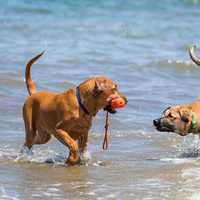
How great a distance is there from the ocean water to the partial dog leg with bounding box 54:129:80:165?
0.12 meters

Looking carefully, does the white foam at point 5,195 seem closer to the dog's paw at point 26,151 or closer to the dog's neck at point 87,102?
the dog's neck at point 87,102

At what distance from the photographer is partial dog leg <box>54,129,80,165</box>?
25.8 feet

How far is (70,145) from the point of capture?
7.87 m

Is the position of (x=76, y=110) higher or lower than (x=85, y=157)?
higher

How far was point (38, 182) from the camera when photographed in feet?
23.8

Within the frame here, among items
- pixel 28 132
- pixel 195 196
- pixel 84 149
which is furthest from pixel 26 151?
pixel 195 196

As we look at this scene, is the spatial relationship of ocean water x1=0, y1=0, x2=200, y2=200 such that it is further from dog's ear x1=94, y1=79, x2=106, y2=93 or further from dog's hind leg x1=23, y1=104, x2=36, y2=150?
dog's ear x1=94, y1=79, x2=106, y2=93

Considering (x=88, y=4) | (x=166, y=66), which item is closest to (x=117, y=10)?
(x=88, y=4)

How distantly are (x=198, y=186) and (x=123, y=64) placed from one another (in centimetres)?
803

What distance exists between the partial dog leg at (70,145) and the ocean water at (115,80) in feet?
0.39

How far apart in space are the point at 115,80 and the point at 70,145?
17.7 ft

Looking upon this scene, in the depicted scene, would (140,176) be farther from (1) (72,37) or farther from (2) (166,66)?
(1) (72,37)

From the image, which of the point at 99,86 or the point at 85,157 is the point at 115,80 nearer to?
the point at 85,157

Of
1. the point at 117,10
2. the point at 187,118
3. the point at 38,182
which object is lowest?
the point at 38,182
